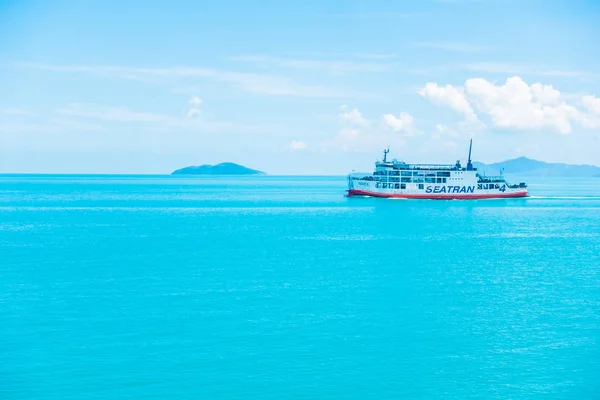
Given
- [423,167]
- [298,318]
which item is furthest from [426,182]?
[298,318]

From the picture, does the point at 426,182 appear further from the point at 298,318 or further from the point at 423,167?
the point at 298,318

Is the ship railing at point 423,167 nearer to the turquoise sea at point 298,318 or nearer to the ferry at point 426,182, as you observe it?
the ferry at point 426,182

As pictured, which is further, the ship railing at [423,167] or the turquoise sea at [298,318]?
the ship railing at [423,167]

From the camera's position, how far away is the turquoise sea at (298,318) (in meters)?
23.1

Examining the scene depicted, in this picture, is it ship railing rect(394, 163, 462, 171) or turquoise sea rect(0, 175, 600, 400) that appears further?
ship railing rect(394, 163, 462, 171)

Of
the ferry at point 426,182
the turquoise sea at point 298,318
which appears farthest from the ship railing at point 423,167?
the turquoise sea at point 298,318

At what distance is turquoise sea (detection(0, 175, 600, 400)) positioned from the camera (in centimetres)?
2308

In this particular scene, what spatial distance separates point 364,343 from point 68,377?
1216cm

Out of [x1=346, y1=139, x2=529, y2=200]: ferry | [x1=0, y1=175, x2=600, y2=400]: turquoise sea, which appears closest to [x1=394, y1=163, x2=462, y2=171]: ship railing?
[x1=346, y1=139, x2=529, y2=200]: ferry

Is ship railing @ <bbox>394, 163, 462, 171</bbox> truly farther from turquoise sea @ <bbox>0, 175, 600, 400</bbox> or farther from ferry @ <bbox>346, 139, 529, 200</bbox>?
turquoise sea @ <bbox>0, 175, 600, 400</bbox>

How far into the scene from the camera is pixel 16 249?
2110 inches

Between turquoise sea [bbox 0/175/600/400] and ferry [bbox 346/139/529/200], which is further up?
ferry [bbox 346/139/529/200]

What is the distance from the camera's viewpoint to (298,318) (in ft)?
100

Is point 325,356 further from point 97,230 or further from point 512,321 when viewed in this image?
point 97,230
